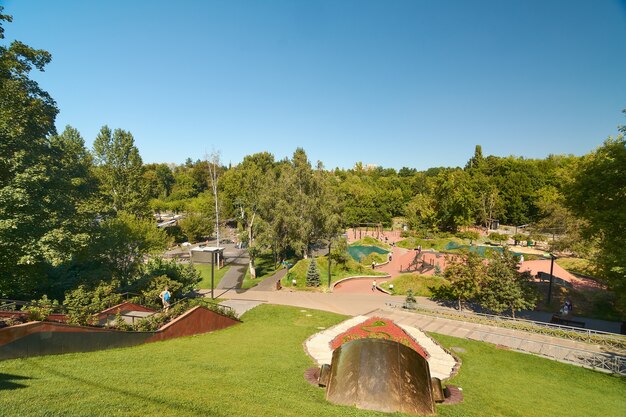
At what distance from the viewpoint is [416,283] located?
29.8 metres

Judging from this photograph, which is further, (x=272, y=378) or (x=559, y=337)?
(x=559, y=337)

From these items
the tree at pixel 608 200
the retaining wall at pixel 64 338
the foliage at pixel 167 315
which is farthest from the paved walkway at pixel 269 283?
the tree at pixel 608 200

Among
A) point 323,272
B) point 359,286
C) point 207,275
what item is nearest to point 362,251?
point 323,272

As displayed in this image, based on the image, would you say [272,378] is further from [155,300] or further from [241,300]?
[241,300]

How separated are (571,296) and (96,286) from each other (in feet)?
109

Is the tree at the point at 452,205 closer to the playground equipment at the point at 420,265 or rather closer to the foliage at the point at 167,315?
the playground equipment at the point at 420,265

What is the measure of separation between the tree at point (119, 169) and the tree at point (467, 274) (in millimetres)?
37326

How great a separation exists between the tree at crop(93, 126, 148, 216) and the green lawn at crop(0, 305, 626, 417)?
31.8 metres

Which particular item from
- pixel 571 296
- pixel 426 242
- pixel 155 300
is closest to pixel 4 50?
pixel 155 300

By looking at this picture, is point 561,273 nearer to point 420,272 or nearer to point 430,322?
point 420,272

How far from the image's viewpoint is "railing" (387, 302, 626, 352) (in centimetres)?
1741

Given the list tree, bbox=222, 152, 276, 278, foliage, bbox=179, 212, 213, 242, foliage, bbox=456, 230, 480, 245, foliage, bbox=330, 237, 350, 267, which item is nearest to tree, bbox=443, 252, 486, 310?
foliage, bbox=330, 237, 350, 267

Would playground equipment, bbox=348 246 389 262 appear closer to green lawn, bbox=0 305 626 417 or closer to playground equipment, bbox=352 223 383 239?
playground equipment, bbox=352 223 383 239

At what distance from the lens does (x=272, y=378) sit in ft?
35.9
